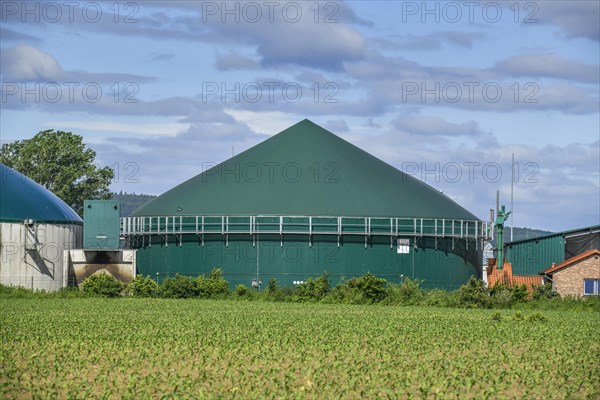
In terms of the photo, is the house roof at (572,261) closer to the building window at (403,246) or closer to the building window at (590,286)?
the building window at (590,286)

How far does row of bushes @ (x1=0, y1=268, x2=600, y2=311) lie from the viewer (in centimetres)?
5869

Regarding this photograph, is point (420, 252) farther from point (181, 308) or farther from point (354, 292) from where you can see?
point (181, 308)

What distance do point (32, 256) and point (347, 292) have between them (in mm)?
18750

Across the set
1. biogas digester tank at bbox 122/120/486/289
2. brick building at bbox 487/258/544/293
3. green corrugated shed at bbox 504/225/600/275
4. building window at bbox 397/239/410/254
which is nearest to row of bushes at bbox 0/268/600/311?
biogas digester tank at bbox 122/120/486/289

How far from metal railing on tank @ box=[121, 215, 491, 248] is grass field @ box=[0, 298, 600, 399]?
54.6 ft

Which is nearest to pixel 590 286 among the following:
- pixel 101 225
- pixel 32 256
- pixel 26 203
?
pixel 101 225

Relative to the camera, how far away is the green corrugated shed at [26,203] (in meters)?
66.8

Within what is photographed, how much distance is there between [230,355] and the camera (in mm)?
32219

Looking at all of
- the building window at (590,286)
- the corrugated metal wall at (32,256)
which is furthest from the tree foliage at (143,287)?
the building window at (590,286)

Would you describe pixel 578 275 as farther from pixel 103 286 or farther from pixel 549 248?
pixel 103 286

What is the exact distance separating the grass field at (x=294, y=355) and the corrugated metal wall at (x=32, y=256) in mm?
17649

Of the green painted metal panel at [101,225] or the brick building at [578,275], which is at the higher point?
the green painted metal panel at [101,225]

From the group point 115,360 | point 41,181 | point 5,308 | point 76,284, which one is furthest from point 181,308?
point 41,181

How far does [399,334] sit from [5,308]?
20.8 meters
